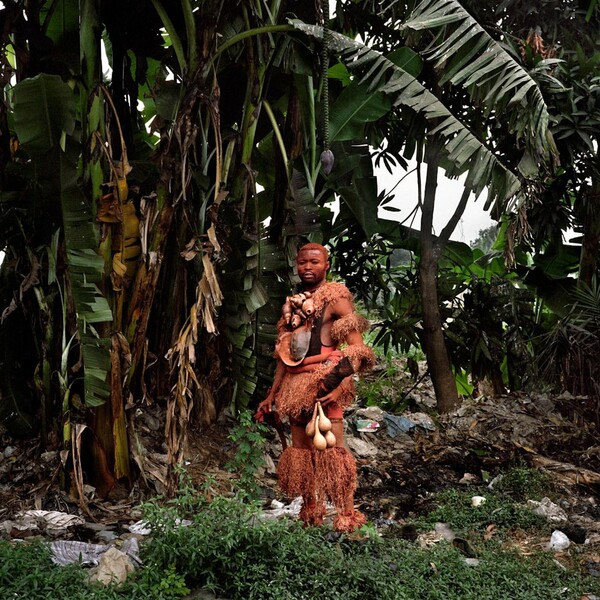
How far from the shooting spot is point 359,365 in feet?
13.8

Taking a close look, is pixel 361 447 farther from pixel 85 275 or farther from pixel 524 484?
pixel 85 275

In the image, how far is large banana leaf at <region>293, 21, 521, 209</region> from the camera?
19.1 ft

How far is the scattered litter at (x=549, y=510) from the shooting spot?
5230 mm

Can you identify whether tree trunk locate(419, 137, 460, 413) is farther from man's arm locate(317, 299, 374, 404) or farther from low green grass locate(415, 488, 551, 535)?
man's arm locate(317, 299, 374, 404)

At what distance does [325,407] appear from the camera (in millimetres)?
4320

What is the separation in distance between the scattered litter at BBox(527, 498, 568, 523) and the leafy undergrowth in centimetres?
105

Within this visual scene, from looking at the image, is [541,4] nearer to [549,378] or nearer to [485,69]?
[485,69]

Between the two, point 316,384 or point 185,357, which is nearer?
point 316,384

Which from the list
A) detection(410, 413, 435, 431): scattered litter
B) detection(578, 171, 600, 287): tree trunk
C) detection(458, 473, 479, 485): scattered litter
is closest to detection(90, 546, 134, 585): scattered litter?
detection(458, 473, 479, 485): scattered litter

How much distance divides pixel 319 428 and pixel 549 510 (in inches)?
81.3

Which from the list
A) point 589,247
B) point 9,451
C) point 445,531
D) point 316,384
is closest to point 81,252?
point 316,384

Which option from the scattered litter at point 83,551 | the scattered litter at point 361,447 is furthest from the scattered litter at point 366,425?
the scattered litter at point 83,551

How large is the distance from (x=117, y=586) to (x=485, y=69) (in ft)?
13.9

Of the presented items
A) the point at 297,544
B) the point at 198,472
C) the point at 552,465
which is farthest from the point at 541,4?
the point at 297,544
